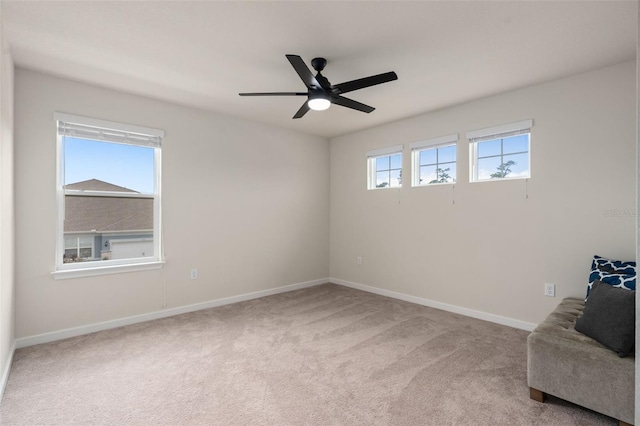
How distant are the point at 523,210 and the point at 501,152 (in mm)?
707

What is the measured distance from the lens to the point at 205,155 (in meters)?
4.17

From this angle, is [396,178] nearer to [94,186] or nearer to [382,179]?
[382,179]

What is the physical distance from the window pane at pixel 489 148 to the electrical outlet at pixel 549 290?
150 centimetres

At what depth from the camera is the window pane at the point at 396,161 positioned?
4.66 metres

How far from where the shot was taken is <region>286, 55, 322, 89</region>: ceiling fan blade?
7.09ft

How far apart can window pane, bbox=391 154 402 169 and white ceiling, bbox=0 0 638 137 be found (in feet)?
4.14

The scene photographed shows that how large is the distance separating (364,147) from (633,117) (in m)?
3.05

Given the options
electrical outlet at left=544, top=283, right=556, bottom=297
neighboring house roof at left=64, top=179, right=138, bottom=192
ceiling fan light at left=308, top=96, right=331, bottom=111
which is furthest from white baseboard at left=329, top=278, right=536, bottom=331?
neighboring house roof at left=64, top=179, right=138, bottom=192

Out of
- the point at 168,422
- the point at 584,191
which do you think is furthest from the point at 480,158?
the point at 168,422

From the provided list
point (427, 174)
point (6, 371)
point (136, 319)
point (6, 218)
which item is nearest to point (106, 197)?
point (6, 218)

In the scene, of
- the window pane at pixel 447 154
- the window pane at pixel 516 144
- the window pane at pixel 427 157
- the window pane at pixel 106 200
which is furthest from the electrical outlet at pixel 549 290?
the window pane at pixel 106 200

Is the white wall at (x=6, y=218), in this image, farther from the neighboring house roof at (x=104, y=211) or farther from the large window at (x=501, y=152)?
the large window at (x=501, y=152)

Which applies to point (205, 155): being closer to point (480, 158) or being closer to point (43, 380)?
point (43, 380)

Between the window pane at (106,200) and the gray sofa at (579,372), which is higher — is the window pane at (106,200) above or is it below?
above
